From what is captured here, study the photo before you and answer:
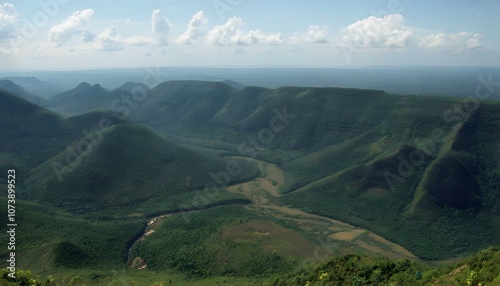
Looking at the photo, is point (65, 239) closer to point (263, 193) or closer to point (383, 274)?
point (263, 193)

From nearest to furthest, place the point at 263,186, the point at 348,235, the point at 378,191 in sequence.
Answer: the point at 348,235, the point at 378,191, the point at 263,186

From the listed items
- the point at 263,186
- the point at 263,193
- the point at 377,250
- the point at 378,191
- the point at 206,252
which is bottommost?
the point at 377,250

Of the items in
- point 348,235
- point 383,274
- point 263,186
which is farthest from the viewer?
point 263,186

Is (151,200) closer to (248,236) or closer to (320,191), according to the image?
(248,236)

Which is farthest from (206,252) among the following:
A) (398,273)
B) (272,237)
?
(398,273)


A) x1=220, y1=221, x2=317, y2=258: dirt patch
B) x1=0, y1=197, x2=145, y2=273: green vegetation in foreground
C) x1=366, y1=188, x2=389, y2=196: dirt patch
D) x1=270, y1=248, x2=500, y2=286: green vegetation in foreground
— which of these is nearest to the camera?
x1=270, y1=248, x2=500, y2=286: green vegetation in foreground

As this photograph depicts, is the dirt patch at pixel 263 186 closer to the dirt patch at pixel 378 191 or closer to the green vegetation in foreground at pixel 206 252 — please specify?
the green vegetation in foreground at pixel 206 252

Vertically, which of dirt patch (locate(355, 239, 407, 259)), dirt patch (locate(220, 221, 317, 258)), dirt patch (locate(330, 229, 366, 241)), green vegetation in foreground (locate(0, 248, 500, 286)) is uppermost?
green vegetation in foreground (locate(0, 248, 500, 286))

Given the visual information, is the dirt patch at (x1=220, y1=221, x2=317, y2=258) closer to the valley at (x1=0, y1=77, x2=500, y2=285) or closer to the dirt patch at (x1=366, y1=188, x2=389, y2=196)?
the valley at (x1=0, y1=77, x2=500, y2=285)

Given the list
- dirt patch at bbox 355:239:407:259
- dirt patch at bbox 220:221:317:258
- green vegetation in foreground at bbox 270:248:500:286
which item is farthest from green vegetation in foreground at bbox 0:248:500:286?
dirt patch at bbox 355:239:407:259
